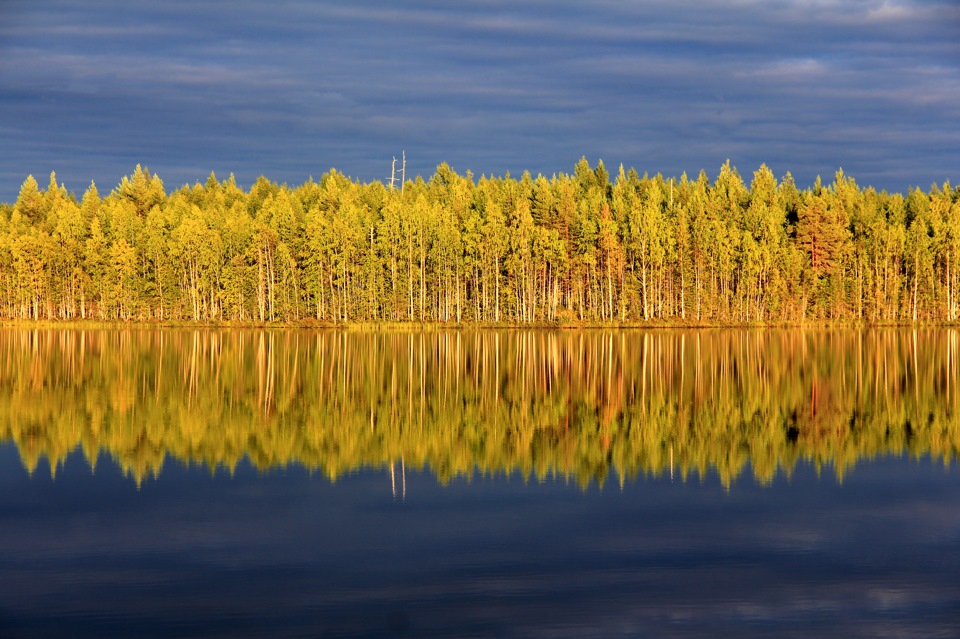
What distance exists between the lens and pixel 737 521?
57.8ft

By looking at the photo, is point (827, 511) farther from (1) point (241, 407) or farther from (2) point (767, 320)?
(2) point (767, 320)

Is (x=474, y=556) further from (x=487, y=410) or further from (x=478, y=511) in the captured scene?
(x=487, y=410)

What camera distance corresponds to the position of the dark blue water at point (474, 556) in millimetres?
12633

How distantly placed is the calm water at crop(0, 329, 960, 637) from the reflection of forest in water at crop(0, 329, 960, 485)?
17cm

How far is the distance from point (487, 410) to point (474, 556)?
17210mm

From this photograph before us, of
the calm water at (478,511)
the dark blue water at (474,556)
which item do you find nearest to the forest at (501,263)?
the calm water at (478,511)

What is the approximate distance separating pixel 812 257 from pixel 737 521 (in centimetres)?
10994

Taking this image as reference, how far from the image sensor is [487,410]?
3272cm

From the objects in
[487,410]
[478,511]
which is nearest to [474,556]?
[478,511]

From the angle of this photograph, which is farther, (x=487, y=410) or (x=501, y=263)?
(x=501, y=263)

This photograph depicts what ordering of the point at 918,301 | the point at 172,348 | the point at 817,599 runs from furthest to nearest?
the point at 918,301
the point at 172,348
the point at 817,599

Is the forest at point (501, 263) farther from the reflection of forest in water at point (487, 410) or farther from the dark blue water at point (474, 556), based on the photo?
the dark blue water at point (474, 556)

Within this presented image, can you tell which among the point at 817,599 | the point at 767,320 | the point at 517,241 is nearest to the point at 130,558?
the point at 817,599

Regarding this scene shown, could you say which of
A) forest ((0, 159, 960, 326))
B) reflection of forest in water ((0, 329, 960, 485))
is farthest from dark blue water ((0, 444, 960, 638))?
forest ((0, 159, 960, 326))
